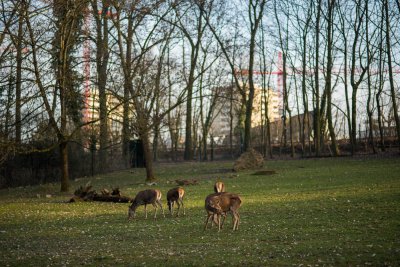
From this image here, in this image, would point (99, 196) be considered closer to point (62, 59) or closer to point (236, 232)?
point (62, 59)

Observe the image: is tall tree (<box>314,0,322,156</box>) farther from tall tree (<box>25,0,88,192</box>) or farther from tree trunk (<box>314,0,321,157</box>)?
tall tree (<box>25,0,88,192</box>)

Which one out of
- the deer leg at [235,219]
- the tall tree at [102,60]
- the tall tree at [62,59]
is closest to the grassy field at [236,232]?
the deer leg at [235,219]

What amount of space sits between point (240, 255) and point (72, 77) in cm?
1848

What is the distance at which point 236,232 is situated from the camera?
1362cm

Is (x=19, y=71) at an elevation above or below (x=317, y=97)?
below

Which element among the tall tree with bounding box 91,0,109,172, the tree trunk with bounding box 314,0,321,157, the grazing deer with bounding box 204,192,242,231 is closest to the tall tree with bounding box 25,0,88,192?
the tall tree with bounding box 91,0,109,172

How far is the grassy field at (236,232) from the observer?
34.5 ft

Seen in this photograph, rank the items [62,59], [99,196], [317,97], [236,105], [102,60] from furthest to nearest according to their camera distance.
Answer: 1. [236,105]
2. [317,97]
3. [102,60]
4. [62,59]
5. [99,196]

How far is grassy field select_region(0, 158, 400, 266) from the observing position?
34.5 feet

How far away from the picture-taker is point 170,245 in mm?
12266

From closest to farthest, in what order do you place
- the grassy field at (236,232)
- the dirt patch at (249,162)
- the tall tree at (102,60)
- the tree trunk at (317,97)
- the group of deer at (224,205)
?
the grassy field at (236,232), the group of deer at (224,205), the tall tree at (102,60), the dirt patch at (249,162), the tree trunk at (317,97)

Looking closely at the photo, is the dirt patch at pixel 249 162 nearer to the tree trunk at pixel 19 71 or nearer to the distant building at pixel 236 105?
the distant building at pixel 236 105

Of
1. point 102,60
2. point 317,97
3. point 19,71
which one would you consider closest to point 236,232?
point 19,71

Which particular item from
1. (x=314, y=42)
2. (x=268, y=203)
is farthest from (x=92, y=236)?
(x=314, y=42)
